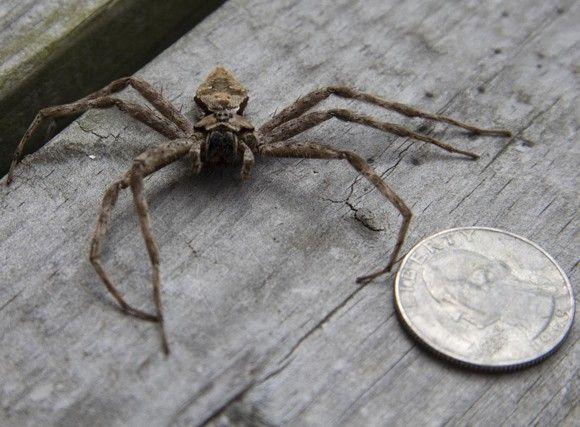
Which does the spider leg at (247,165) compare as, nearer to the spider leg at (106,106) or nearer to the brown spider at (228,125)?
the brown spider at (228,125)

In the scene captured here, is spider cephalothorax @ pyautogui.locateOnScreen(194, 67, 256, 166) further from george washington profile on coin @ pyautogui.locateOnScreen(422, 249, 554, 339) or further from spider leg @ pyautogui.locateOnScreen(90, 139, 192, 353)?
george washington profile on coin @ pyautogui.locateOnScreen(422, 249, 554, 339)

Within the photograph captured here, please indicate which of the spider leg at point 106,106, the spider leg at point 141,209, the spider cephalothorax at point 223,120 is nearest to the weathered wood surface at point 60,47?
the spider leg at point 106,106

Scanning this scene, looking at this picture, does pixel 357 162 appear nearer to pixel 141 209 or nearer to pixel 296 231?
pixel 296 231

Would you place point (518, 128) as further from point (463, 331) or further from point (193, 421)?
point (193, 421)

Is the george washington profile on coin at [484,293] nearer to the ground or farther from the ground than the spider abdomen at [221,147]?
nearer to the ground

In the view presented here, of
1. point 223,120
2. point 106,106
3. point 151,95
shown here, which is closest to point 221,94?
point 223,120

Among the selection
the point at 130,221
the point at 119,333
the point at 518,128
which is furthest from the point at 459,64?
the point at 119,333

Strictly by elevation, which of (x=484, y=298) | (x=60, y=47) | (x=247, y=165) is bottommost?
(x=484, y=298)
